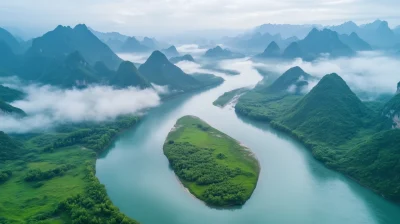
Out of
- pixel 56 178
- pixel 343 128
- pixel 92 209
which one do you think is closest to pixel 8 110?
pixel 56 178

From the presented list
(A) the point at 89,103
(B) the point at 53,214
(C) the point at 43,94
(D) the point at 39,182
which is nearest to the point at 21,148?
(D) the point at 39,182

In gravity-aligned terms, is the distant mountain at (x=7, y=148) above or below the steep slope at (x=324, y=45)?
below

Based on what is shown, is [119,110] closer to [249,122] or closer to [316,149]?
[249,122]

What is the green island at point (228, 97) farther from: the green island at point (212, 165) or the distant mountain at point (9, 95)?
the distant mountain at point (9, 95)

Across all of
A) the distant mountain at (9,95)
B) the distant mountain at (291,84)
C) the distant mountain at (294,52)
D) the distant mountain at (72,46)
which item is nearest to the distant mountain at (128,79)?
the distant mountain at (9,95)

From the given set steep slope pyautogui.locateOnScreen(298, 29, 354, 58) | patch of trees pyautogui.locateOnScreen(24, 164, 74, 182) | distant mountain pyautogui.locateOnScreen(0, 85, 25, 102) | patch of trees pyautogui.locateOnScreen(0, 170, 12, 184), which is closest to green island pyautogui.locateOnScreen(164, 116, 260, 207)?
patch of trees pyautogui.locateOnScreen(24, 164, 74, 182)

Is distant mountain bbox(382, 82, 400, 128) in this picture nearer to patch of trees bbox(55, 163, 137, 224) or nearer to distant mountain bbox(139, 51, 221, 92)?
patch of trees bbox(55, 163, 137, 224)
